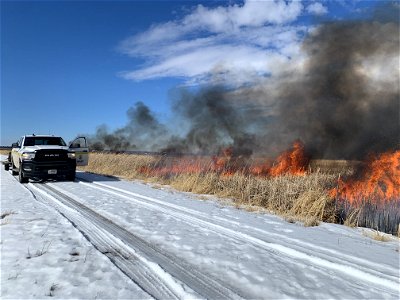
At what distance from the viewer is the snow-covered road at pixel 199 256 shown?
13.3 ft

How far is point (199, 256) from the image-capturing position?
17.3 feet

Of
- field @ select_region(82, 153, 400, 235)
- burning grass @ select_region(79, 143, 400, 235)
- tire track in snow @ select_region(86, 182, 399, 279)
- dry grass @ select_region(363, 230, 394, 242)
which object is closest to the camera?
tire track in snow @ select_region(86, 182, 399, 279)

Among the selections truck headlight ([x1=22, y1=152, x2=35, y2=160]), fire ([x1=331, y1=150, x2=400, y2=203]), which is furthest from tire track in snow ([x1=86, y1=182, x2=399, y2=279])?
truck headlight ([x1=22, y1=152, x2=35, y2=160])

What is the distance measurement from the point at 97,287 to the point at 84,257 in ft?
3.71

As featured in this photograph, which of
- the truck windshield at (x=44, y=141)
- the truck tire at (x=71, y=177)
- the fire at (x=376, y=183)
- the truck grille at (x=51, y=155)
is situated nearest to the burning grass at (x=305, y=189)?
the fire at (x=376, y=183)

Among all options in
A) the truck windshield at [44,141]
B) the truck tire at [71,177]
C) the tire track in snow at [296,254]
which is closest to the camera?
the tire track in snow at [296,254]

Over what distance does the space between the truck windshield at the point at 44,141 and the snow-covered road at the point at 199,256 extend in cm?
932

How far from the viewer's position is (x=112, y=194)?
12070 mm

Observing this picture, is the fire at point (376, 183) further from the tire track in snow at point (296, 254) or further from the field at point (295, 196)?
the tire track in snow at point (296, 254)

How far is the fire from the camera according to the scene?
10719mm

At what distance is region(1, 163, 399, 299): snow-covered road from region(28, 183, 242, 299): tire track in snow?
0.5 inches

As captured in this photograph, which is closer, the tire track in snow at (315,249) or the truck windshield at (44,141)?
the tire track in snow at (315,249)

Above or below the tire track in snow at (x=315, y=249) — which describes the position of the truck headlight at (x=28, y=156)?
above

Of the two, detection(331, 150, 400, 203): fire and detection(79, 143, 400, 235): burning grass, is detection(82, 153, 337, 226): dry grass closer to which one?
detection(79, 143, 400, 235): burning grass
